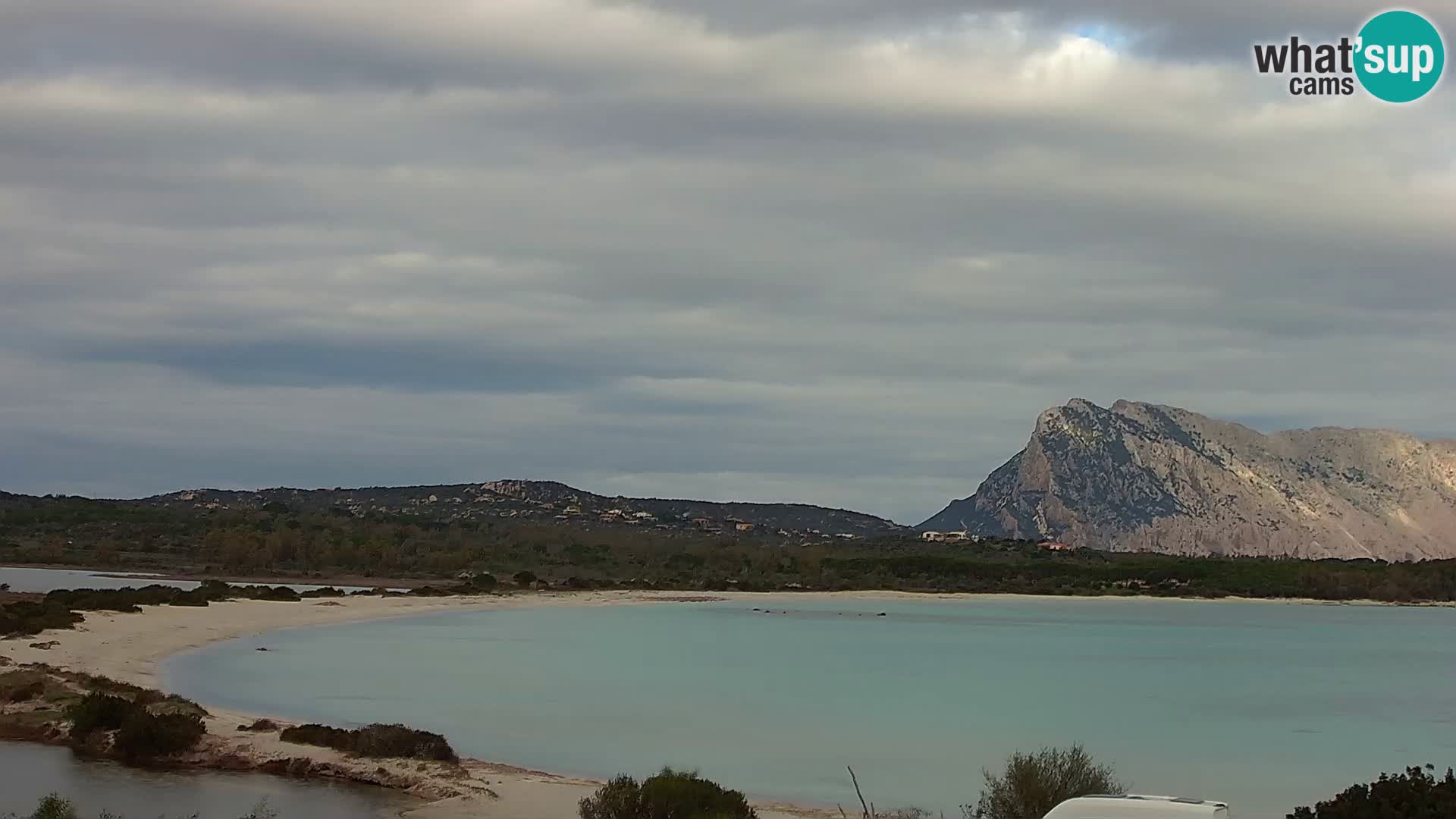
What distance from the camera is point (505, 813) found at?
15.8m

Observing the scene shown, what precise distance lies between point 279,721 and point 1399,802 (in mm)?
16737

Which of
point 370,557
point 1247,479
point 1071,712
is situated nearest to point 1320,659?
point 1071,712

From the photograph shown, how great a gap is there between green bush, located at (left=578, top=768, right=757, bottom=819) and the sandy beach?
1.35 meters

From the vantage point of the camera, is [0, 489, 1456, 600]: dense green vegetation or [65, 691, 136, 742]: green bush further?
[0, 489, 1456, 600]: dense green vegetation

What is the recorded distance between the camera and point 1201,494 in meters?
172

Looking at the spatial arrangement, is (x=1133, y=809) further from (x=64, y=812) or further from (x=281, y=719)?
(x=281, y=719)

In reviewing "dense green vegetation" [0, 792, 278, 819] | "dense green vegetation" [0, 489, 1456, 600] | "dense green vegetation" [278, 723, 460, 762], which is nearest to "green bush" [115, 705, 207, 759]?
"dense green vegetation" [278, 723, 460, 762]

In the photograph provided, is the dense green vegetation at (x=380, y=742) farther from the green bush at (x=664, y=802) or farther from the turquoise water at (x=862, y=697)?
the green bush at (x=664, y=802)

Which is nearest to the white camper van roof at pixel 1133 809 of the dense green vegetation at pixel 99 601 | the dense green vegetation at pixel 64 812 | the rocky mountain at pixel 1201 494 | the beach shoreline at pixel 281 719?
the beach shoreline at pixel 281 719

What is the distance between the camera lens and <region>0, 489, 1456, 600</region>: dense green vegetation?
279ft

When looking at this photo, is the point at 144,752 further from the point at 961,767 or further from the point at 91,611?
the point at 91,611

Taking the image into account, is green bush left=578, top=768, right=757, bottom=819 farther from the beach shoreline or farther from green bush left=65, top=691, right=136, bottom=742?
green bush left=65, top=691, right=136, bottom=742

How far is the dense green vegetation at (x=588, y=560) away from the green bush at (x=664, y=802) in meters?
62.4

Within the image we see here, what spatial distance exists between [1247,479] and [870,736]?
16138 centimetres
